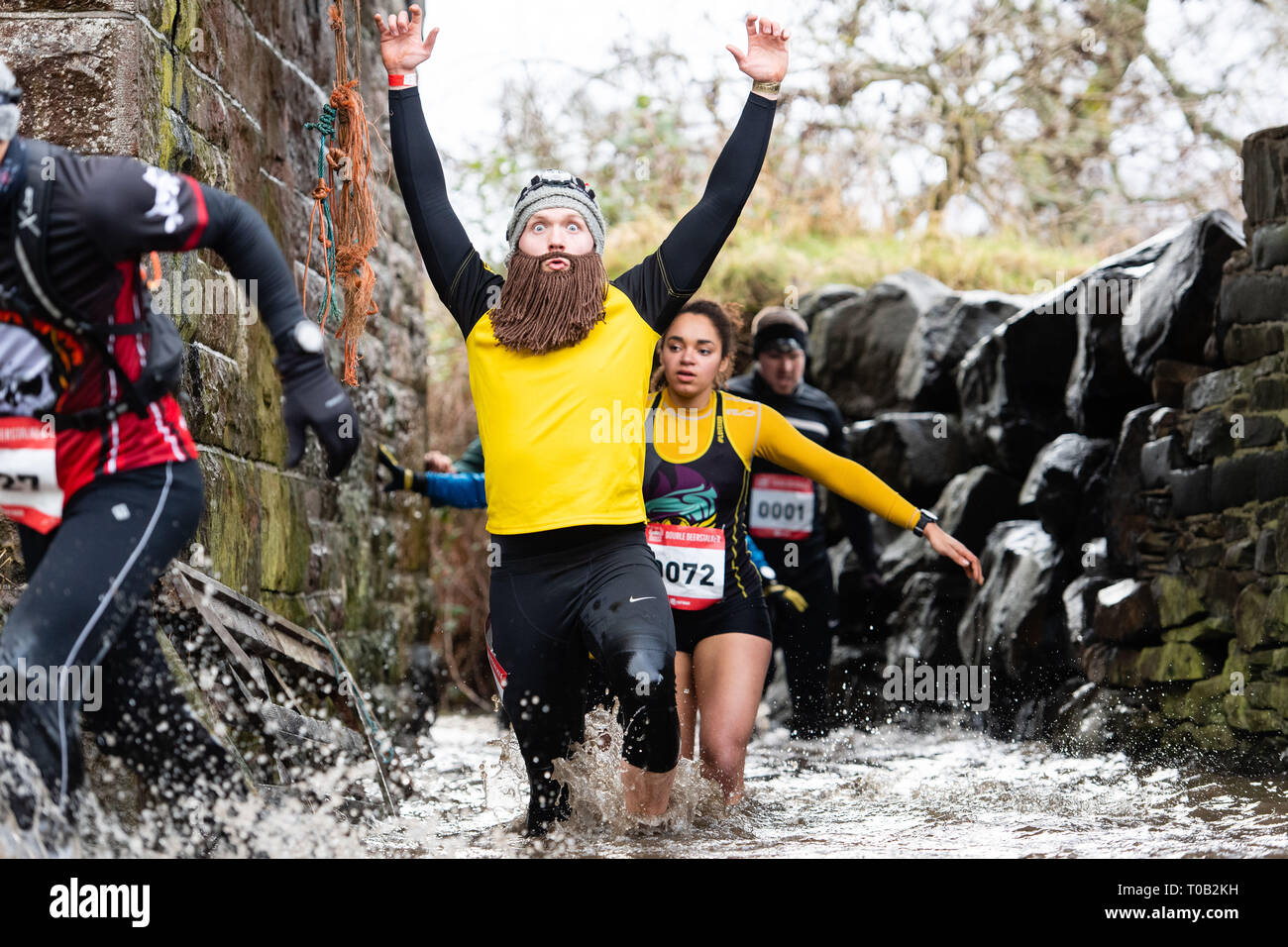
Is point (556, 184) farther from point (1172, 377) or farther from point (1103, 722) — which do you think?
point (1103, 722)

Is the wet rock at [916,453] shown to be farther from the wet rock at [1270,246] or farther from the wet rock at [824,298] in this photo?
the wet rock at [1270,246]

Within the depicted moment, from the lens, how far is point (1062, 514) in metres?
6.92

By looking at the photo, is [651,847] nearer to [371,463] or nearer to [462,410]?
[371,463]

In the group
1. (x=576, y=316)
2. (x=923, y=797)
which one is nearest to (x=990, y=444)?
(x=923, y=797)

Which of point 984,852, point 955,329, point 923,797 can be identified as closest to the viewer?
point 984,852

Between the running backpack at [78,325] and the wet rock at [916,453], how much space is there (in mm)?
6203

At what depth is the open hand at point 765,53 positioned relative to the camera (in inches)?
147

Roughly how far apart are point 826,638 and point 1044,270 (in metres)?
5.48

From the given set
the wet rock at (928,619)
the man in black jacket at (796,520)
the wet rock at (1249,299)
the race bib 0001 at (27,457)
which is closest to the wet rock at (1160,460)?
the wet rock at (1249,299)

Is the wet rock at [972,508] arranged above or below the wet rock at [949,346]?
below

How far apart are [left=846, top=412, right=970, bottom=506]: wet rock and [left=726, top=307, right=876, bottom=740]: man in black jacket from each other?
1.71m

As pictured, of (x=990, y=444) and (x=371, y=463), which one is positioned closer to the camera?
(x=371, y=463)
